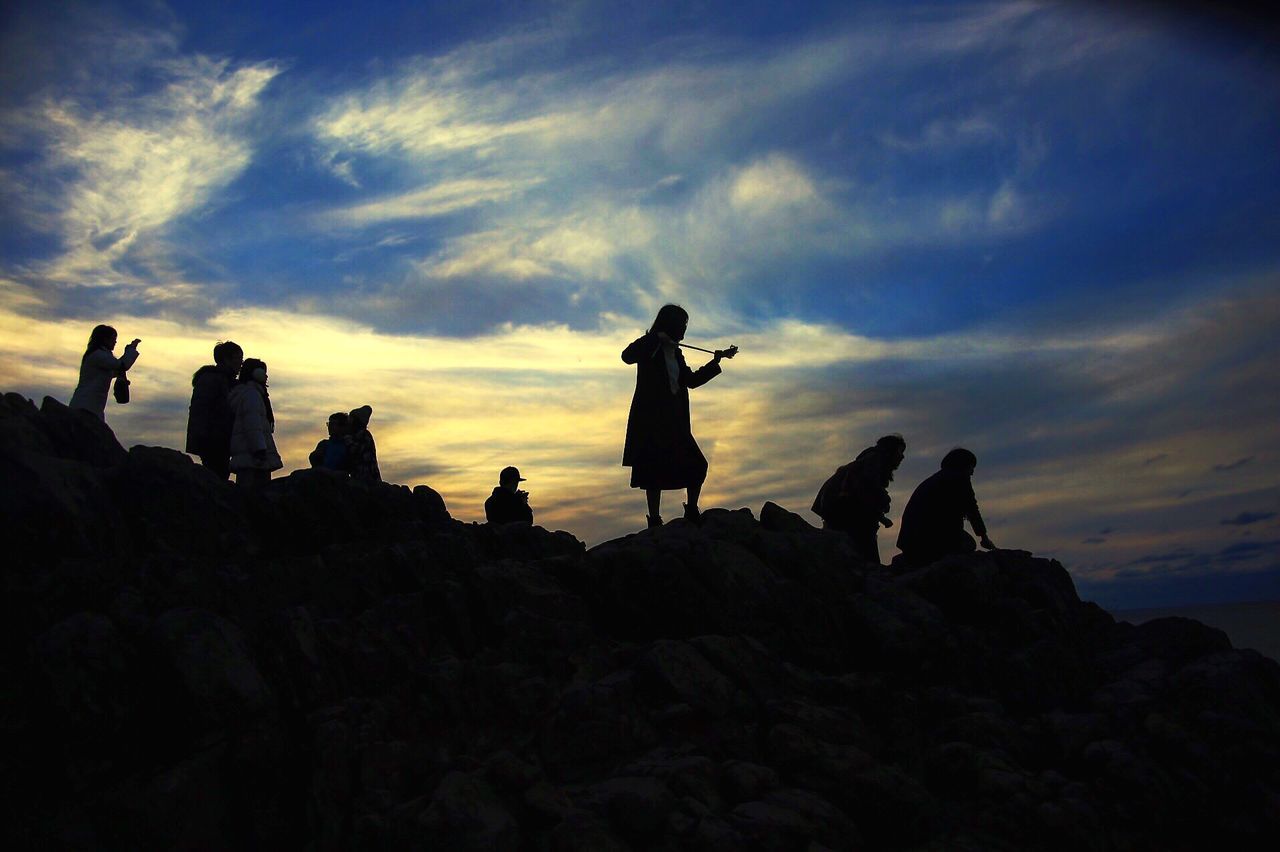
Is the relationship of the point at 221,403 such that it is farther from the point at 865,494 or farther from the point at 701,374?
the point at 865,494

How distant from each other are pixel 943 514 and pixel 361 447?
1050cm

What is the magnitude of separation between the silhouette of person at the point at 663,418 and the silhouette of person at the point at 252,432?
19.6 feet

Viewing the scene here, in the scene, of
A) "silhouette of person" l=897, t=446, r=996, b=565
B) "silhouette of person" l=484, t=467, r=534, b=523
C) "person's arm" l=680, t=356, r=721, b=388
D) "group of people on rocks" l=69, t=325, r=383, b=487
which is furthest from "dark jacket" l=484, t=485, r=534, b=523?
"silhouette of person" l=897, t=446, r=996, b=565

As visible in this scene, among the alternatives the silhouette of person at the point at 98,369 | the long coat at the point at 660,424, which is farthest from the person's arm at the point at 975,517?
the silhouette of person at the point at 98,369

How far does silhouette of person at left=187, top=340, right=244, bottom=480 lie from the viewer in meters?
16.7

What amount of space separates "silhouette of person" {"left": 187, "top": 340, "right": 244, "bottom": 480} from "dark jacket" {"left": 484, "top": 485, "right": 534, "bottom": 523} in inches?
188

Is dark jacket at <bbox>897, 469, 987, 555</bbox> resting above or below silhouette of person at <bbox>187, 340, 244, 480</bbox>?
below

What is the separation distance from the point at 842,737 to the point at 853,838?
1514mm

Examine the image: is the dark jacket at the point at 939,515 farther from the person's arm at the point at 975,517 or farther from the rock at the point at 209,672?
the rock at the point at 209,672

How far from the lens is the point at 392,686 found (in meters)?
11.4

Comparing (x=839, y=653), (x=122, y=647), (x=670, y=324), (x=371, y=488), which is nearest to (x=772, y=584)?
(x=839, y=653)

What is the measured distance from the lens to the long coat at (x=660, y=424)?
54.4ft

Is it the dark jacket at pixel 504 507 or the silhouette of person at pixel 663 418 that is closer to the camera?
the silhouette of person at pixel 663 418

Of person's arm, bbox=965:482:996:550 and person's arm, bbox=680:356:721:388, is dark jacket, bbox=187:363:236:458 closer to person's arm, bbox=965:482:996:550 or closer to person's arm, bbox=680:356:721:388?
person's arm, bbox=680:356:721:388
